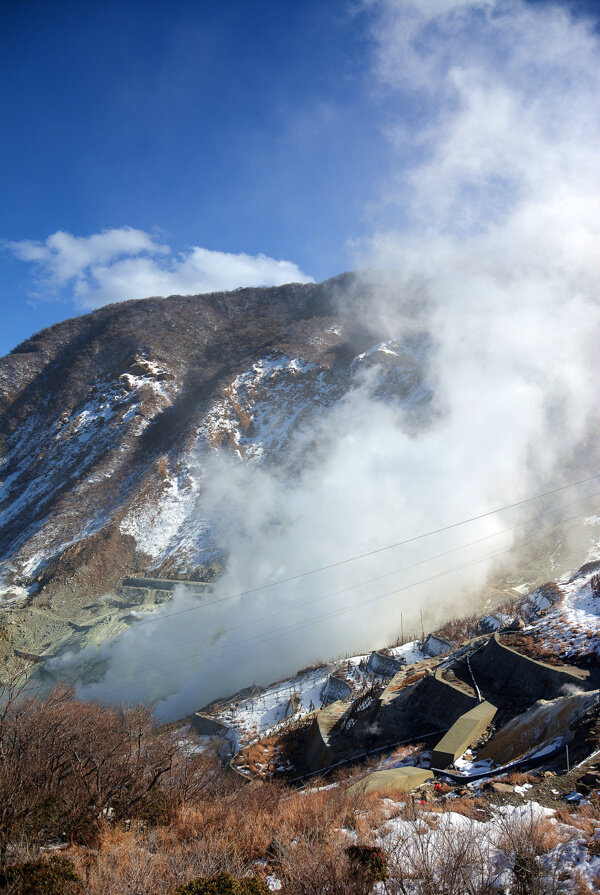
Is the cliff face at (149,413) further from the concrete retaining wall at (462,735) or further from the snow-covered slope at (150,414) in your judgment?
the concrete retaining wall at (462,735)

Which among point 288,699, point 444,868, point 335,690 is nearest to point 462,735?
point 444,868

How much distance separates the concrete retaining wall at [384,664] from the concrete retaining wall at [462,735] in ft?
34.1

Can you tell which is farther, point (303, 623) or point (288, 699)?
point (303, 623)

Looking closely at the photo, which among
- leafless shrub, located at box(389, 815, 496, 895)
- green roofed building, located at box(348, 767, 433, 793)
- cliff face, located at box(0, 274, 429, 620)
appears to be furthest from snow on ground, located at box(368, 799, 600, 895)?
cliff face, located at box(0, 274, 429, 620)

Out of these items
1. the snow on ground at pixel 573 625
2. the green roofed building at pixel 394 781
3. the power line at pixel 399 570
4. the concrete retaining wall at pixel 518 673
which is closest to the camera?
the green roofed building at pixel 394 781

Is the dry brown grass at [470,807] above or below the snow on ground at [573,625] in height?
→ below

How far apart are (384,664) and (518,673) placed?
10.9 meters

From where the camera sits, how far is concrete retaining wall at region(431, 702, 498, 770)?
35.2 feet

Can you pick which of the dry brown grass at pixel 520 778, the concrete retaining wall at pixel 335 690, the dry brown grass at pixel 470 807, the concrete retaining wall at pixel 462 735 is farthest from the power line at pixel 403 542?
the dry brown grass at pixel 470 807

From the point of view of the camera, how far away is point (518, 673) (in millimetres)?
13719

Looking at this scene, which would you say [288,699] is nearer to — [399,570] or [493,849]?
[493,849]

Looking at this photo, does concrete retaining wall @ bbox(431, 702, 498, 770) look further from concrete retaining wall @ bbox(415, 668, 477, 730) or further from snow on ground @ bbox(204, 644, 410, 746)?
snow on ground @ bbox(204, 644, 410, 746)

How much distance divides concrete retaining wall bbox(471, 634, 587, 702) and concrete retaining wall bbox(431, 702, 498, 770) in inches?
51.7

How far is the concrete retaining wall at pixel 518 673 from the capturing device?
12.1 meters
